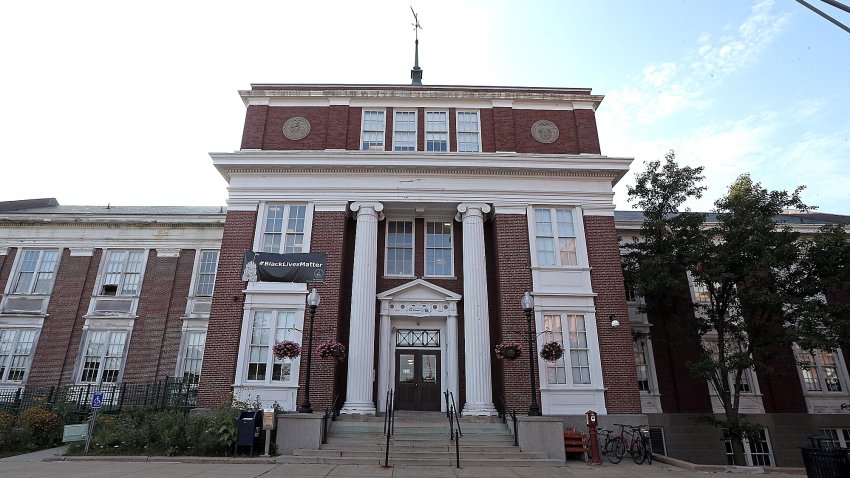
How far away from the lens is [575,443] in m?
13.8

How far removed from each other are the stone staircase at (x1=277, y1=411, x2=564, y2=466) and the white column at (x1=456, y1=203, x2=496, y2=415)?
762mm

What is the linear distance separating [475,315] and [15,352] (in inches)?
885

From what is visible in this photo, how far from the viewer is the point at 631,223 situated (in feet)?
73.8

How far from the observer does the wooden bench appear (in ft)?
45.2

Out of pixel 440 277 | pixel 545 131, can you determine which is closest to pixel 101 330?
pixel 440 277

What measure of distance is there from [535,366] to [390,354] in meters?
5.17

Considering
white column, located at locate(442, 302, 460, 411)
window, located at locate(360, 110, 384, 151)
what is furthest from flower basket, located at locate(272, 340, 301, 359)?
window, located at locate(360, 110, 384, 151)

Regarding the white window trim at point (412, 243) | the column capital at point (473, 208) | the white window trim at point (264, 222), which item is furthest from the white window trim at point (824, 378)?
the white window trim at point (264, 222)

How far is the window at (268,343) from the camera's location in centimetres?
1611

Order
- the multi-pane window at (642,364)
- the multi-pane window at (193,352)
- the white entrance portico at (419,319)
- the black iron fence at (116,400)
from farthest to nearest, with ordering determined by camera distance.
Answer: the multi-pane window at (193,352)
the multi-pane window at (642,364)
the white entrance portico at (419,319)
the black iron fence at (116,400)

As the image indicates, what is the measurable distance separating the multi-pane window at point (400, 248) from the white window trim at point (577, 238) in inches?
184

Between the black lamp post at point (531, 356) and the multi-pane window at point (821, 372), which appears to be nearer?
the black lamp post at point (531, 356)

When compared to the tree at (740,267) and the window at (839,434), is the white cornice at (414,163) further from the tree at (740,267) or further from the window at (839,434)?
the window at (839,434)

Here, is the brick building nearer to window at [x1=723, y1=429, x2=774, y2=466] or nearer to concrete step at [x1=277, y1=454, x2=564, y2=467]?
window at [x1=723, y1=429, x2=774, y2=466]
